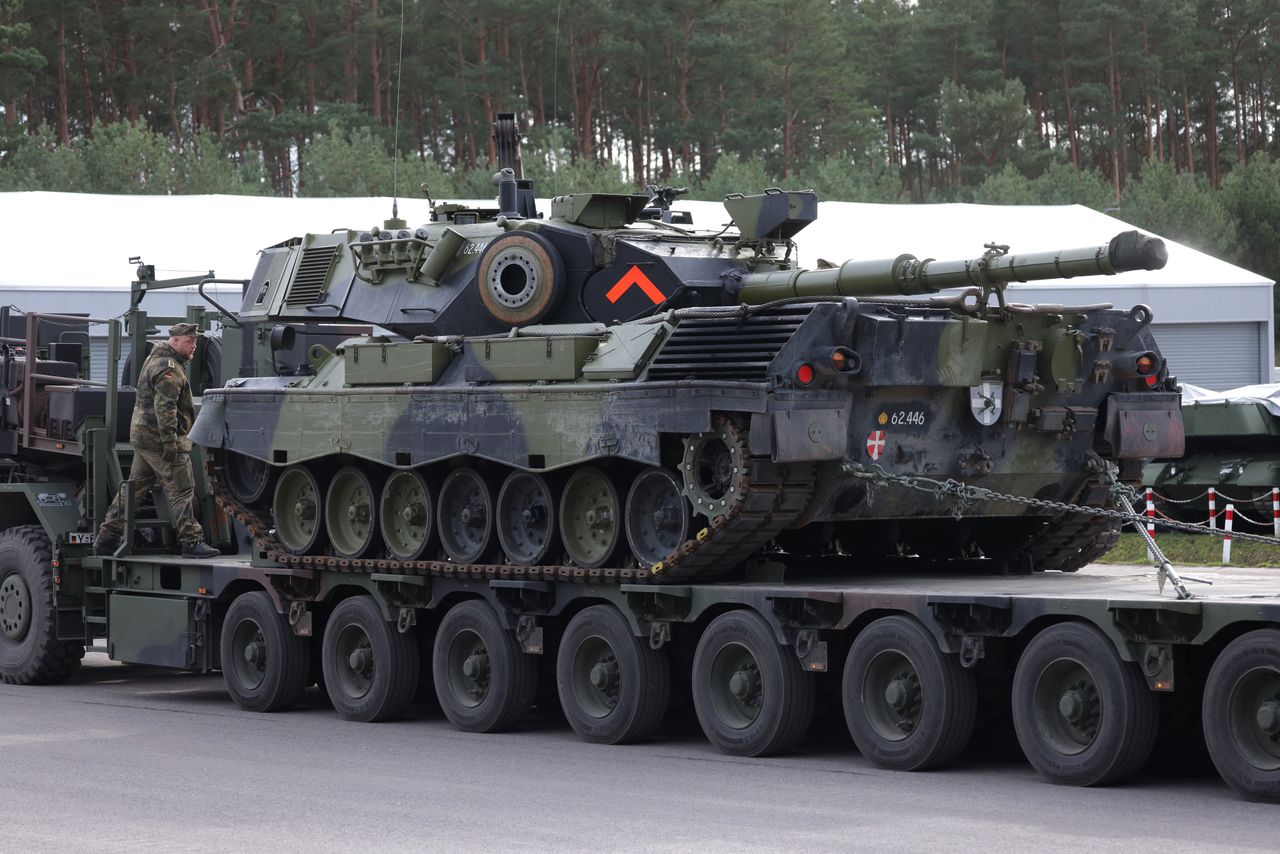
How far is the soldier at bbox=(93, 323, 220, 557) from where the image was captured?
54.7 ft

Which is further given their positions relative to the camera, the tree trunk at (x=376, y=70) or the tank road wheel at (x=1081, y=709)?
the tree trunk at (x=376, y=70)

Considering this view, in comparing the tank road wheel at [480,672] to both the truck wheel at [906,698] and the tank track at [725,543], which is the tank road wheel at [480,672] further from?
the truck wheel at [906,698]

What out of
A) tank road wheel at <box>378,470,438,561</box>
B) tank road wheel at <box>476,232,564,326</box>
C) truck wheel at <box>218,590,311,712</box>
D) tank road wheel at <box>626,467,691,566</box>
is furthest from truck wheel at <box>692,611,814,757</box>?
truck wheel at <box>218,590,311,712</box>

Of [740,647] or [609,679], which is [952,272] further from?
[609,679]

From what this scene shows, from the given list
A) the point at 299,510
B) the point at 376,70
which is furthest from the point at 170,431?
the point at 376,70

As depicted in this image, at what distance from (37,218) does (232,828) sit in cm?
2946

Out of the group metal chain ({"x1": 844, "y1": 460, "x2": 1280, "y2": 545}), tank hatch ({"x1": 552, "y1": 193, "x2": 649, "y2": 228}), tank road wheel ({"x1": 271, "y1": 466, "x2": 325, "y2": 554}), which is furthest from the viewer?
tank road wheel ({"x1": 271, "y1": 466, "x2": 325, "y2": 554})

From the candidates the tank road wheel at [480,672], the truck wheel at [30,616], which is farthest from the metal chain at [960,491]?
the truck wheel at [30,616]

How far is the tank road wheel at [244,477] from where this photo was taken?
634 inches

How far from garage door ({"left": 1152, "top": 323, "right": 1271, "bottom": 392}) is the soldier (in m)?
27.2

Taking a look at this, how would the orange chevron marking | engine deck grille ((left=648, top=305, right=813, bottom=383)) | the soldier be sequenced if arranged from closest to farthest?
engine deck grille ((left=648, top=305, right=813, bottom=383)) < the orange chevron marking < the soldier

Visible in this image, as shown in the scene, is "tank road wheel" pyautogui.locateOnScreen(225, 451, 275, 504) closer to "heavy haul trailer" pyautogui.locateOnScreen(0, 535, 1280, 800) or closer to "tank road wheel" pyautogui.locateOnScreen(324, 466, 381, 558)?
"heavy haul trailer" pyautogui.locateOnScreen(0, 535, 1280, 800)

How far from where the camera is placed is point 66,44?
6394cm

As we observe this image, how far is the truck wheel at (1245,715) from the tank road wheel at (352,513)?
270 inches
